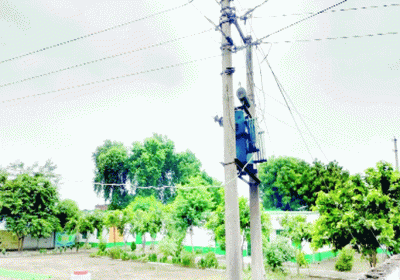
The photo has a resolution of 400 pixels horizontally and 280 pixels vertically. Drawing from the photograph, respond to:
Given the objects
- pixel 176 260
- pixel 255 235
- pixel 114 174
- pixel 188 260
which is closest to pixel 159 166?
pixel 114 174

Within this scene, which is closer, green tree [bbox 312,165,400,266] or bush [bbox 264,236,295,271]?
green tree [bbox 312,165,400,266]

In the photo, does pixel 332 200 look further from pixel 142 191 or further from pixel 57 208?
pixel 142 191

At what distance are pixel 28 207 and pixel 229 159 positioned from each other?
1263 inches

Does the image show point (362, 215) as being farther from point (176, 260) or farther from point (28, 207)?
point (28, 207)

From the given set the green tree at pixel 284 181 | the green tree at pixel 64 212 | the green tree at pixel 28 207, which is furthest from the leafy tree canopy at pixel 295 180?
the green tree at pixel 28 207

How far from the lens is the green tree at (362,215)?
37.3 feet

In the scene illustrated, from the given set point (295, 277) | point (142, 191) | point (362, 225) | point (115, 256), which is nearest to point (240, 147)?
point (362, 225)

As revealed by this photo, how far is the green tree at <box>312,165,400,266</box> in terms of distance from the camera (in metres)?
11.4

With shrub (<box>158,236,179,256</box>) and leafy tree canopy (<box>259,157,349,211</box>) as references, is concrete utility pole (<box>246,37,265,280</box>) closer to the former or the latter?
shrub (<box>158,236,179,256</box>)

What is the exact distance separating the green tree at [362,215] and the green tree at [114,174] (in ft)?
125

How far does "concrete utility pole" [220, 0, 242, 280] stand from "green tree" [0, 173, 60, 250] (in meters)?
31.4

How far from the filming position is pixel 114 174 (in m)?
48.4

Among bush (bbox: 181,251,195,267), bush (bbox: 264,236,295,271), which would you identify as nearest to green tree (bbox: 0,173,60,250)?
bush (bbox: 181,251,195,267)

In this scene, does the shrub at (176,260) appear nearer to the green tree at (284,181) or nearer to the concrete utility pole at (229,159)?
the concrete utility pole at (229,159)
